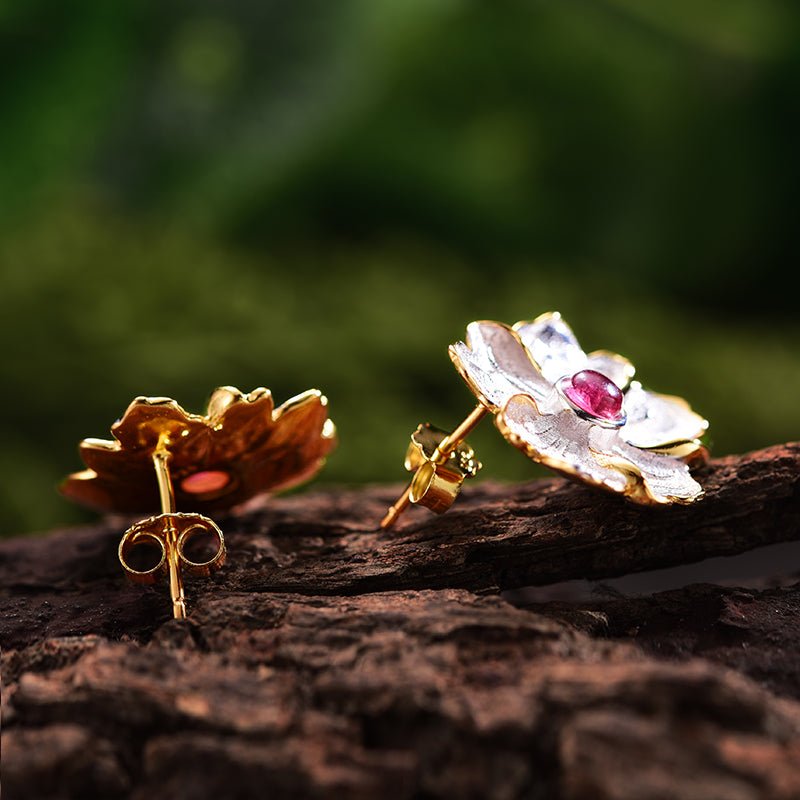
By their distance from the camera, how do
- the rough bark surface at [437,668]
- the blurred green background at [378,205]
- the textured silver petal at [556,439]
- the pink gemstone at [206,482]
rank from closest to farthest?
the rough bark surface at [437,668]
the textured silver petal at [556,439]
the pink gemstone at [206,482]
the blurred green background at [378,205]

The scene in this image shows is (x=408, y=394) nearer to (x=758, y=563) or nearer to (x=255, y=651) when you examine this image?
(x=758, y=563)

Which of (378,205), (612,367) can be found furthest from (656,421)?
(378,205)

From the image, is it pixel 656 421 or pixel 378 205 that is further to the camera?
pixel 378 205

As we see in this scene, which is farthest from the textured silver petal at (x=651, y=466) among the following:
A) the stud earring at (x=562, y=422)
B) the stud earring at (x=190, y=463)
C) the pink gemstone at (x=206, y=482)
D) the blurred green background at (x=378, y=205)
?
the blurred green background at (x=378, y=205)

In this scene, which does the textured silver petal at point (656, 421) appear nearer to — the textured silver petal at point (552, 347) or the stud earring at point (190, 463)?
the textured silver petal at point (552, 347)

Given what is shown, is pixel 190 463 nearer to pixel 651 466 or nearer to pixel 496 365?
pixel 496 365

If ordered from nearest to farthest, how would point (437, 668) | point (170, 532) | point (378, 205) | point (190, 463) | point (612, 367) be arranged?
1. point (437, 668)
2. point (170, 532)
3. point (190, 463)
4. point (612, 367)
5. point (378, 205)
